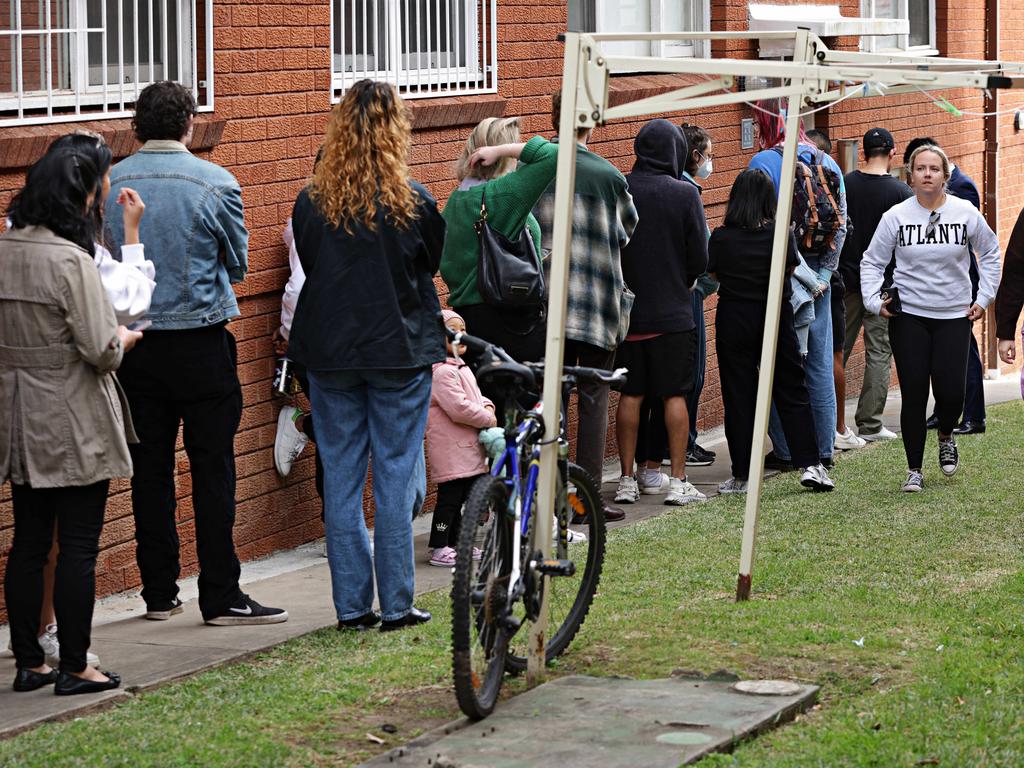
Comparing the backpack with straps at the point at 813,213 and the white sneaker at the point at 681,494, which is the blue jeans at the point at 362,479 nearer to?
the white sneaker at the point at 681,494

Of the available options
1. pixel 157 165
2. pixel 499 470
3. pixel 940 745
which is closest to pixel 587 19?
pixel 157 165

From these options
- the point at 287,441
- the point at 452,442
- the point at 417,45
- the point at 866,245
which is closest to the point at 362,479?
the point at 452,442

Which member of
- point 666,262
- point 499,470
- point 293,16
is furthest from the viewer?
point 666,262

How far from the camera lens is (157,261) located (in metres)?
6.57

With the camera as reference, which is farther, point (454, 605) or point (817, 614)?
point (817, 614)

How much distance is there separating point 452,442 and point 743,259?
7.90ft

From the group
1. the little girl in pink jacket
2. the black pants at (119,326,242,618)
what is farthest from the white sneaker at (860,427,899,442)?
the black pants at (119,326,242,618)

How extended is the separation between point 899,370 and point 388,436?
4083 mm

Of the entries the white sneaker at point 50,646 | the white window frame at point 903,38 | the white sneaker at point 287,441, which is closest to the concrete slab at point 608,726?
the white sneaker at point 50,646

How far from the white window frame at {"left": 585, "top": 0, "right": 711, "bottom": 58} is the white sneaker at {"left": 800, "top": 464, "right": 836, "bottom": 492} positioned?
305 cm

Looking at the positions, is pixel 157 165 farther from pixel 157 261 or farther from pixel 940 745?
pixel 940 745

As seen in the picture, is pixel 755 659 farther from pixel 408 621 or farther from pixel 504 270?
pixel 504 270

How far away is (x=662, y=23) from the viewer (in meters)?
12.2

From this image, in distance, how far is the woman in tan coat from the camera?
5617 millimetres
